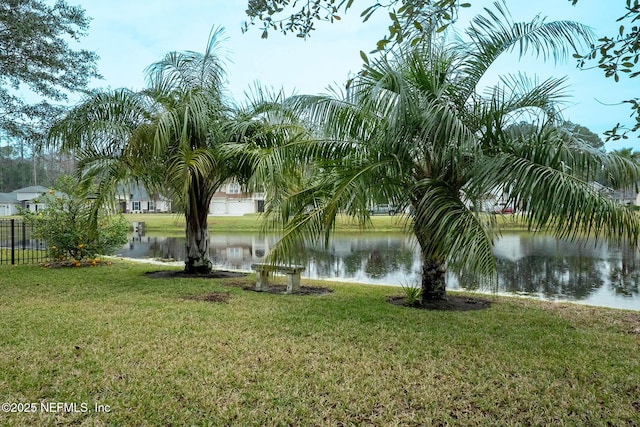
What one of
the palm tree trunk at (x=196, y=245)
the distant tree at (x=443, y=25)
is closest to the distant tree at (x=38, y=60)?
the palm tree trunk at (x=196, y=245)

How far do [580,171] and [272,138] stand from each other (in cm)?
530


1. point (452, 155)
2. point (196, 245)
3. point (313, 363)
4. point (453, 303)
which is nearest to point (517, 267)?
point (453, 303)

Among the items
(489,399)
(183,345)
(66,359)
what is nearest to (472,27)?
(489,399)

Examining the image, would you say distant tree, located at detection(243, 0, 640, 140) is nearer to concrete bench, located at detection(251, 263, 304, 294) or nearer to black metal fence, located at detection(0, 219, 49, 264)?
concrete bench, located at detection(251, 263, 304, 294)

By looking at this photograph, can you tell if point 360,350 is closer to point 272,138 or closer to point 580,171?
point 580,171

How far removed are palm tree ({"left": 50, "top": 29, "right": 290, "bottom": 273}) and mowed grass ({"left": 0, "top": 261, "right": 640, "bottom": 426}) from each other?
2.81 m

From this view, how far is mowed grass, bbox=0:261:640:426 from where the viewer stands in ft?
10.1

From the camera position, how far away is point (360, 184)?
572cm

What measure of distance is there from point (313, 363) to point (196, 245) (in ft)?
20.5

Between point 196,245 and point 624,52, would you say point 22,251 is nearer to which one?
point 196,245

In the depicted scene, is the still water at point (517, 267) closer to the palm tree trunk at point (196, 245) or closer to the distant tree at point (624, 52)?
the palm tree trunk at point (196, 245)

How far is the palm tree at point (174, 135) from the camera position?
818 cm

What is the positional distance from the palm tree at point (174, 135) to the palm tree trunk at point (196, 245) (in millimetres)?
21

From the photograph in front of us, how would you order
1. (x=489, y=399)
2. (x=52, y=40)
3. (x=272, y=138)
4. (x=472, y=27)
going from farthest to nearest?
(x=52, y=40) < (x=272, y=138) < (x=472, y=27) < (x=489, y=399)
